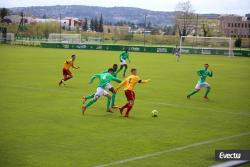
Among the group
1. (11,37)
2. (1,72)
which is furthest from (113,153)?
(11,37)

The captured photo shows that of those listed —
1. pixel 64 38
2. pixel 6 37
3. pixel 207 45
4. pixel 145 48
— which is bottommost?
pixel 145 48

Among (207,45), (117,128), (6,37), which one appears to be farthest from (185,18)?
(117,128)

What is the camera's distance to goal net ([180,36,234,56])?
76.9 metres

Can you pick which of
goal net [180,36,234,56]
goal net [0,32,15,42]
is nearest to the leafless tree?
goal net [180,36,234,56]

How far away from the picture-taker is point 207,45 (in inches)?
3403

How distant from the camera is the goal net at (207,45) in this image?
76.9 metres

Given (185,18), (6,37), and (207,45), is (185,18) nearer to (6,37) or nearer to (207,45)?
(207,45)

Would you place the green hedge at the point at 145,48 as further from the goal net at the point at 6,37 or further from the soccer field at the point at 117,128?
the soccer field at the point at 117,128

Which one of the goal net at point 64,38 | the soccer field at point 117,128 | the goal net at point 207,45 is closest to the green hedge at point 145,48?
the goal net at point 207,45

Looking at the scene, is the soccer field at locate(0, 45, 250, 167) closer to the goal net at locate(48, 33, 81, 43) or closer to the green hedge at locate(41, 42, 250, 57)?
the green hedge at locate(41, 42, 250, 57)

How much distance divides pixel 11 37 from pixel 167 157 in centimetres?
7486

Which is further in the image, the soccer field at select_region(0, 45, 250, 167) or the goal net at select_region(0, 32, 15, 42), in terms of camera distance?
the goal net at select_region(0, 32, 15, 42)

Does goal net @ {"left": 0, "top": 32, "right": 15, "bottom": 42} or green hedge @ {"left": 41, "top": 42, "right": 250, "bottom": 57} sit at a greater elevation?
goal net @ {"left": 0, "top": 32, "right": 15, "bottom": 42}

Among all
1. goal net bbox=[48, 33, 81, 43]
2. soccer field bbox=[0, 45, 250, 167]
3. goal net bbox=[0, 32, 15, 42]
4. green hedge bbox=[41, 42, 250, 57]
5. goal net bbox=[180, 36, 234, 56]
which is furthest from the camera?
goal net bbox=[48, 33, 81, 43]
